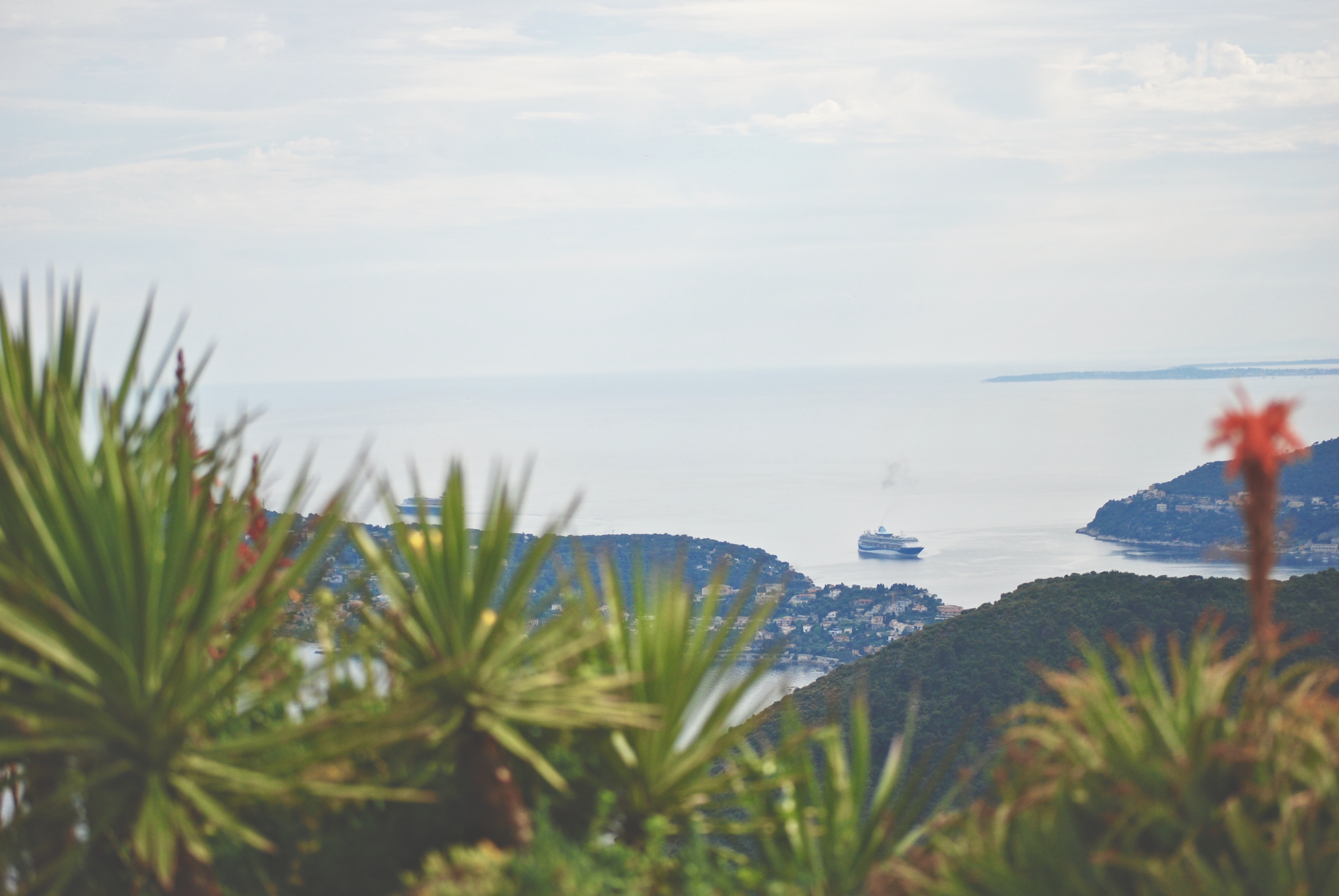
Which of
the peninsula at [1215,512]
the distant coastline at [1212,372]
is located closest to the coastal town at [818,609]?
the peninsula at [1215,512]

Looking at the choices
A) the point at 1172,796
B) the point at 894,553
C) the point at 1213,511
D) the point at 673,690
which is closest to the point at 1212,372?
the point at 894,553

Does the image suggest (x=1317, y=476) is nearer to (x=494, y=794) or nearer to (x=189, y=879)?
(x=494, y=794)

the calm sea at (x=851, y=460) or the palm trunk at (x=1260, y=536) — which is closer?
the palm trunk at (x=1260, y=536)

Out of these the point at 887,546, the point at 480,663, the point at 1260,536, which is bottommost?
the point at 480,663

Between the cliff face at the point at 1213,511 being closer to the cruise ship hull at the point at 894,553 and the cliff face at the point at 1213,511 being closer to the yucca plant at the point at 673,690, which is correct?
the cruise ship hull at the point at 894,553

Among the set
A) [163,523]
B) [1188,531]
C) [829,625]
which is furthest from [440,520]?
[1188,531]

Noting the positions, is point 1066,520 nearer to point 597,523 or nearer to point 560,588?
point 597,523

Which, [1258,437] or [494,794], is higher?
[1258,437]
